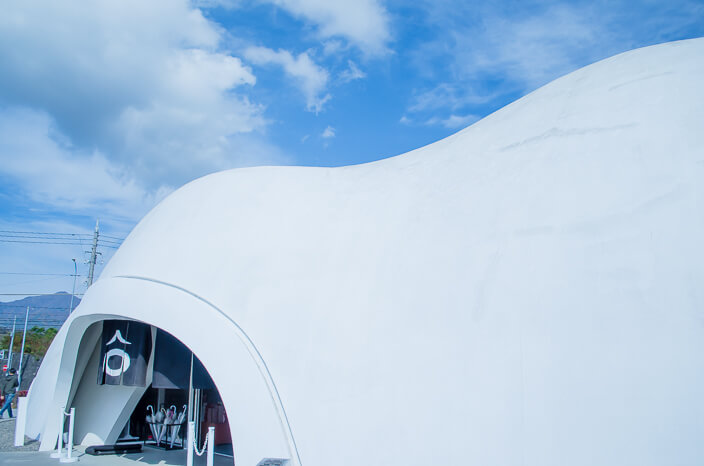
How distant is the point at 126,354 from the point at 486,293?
6916 mm

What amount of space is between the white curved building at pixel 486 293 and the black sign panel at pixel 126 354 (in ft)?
4.06

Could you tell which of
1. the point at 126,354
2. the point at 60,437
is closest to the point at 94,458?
the point at 60,437

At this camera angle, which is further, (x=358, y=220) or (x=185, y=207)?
(x=185, y=207)

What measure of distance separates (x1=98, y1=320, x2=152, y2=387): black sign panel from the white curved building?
4.06ft

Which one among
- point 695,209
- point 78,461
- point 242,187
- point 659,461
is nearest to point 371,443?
point 659,461

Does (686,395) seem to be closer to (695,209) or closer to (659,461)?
(659,461)

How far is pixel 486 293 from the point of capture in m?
4.55

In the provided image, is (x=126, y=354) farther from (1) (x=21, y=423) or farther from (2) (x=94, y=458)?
(1) (x=21, y=423)

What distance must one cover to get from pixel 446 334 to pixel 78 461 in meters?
7.66

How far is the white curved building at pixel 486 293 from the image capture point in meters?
3.61

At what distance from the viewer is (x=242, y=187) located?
833 centimetres

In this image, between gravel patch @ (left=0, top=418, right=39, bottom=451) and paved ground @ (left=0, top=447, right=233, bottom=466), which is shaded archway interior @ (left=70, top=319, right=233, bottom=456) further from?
gravel patch @ (left=0, top=418, right=39, bottom=451)

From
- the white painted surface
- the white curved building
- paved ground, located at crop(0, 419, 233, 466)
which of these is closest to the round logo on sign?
the white curved building

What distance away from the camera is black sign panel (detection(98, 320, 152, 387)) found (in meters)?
8.63
